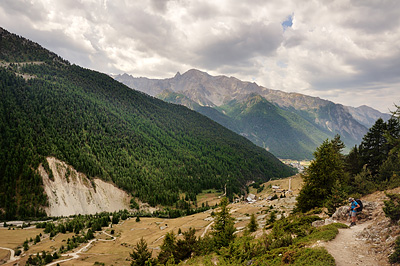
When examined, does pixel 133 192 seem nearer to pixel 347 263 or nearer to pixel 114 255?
pixel 114 255

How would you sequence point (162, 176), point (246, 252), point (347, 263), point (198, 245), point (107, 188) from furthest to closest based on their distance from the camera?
1. point (162, 176)
2. point (107, 188)
3. point (198, 245)
4. point (246, 252)
5. point (347, 263)

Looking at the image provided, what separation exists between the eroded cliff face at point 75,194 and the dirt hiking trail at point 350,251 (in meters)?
115

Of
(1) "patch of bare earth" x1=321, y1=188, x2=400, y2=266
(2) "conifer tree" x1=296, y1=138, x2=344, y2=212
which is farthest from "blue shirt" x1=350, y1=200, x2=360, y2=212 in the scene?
(2) "conifer tree" x1=296, y1=138, x2=344, y2=212

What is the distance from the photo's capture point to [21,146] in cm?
10488

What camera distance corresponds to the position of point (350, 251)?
50.5ft

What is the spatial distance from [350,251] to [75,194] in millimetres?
123002

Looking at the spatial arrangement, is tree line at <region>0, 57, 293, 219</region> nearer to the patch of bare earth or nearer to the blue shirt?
the patch of bare earth

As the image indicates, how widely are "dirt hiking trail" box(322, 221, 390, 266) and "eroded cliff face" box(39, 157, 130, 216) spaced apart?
376 ft

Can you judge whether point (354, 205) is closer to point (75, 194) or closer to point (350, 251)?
point (350, 251)

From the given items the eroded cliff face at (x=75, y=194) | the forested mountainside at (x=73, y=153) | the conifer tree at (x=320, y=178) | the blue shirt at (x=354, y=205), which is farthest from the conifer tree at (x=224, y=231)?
the eroded cliff face at (x=75, y=194)

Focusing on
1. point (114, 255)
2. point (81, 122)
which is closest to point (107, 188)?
point (81, 122)

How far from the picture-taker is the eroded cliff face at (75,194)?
316 ft

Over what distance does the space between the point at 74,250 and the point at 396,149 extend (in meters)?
66.6

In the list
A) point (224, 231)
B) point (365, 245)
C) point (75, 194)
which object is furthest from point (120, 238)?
point (75, 194)
